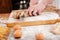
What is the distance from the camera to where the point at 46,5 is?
1328 mm

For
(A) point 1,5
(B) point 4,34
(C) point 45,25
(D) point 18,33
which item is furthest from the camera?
(A) point 1,5

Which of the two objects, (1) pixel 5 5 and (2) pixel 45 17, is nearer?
(2) pixel 45 17

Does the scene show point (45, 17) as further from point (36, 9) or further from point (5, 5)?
point (5, 5)

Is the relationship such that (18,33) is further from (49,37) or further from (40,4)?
(40,4)

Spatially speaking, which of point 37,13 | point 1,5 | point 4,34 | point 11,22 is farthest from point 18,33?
point 1,5

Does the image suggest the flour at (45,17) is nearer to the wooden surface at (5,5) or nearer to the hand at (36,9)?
the hand at (36,9)

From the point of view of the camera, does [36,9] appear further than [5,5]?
No

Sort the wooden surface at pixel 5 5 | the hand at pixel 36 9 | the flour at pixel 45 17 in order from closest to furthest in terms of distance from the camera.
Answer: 1. the flour at pixel 45 17
2. the hand at pixel 36 9
3. the wooden surface at pixel 5 5

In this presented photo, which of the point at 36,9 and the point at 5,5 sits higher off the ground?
the point at 36,9

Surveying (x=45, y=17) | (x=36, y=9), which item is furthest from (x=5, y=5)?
(x=45, y=17)

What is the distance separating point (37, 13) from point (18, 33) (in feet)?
1.59

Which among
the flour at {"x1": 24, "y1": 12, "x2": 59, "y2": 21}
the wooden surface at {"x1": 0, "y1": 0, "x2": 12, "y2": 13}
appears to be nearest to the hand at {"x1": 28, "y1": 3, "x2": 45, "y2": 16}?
the flour at {"x1": 24, "y1": 12, "x2": 59, "y2": 21}

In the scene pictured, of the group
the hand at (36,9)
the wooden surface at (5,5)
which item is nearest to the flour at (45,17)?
the hand at (36,9)

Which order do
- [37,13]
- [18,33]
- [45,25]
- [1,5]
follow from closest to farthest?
[18,33] → [45,25] → [37,13] → [1,5]
